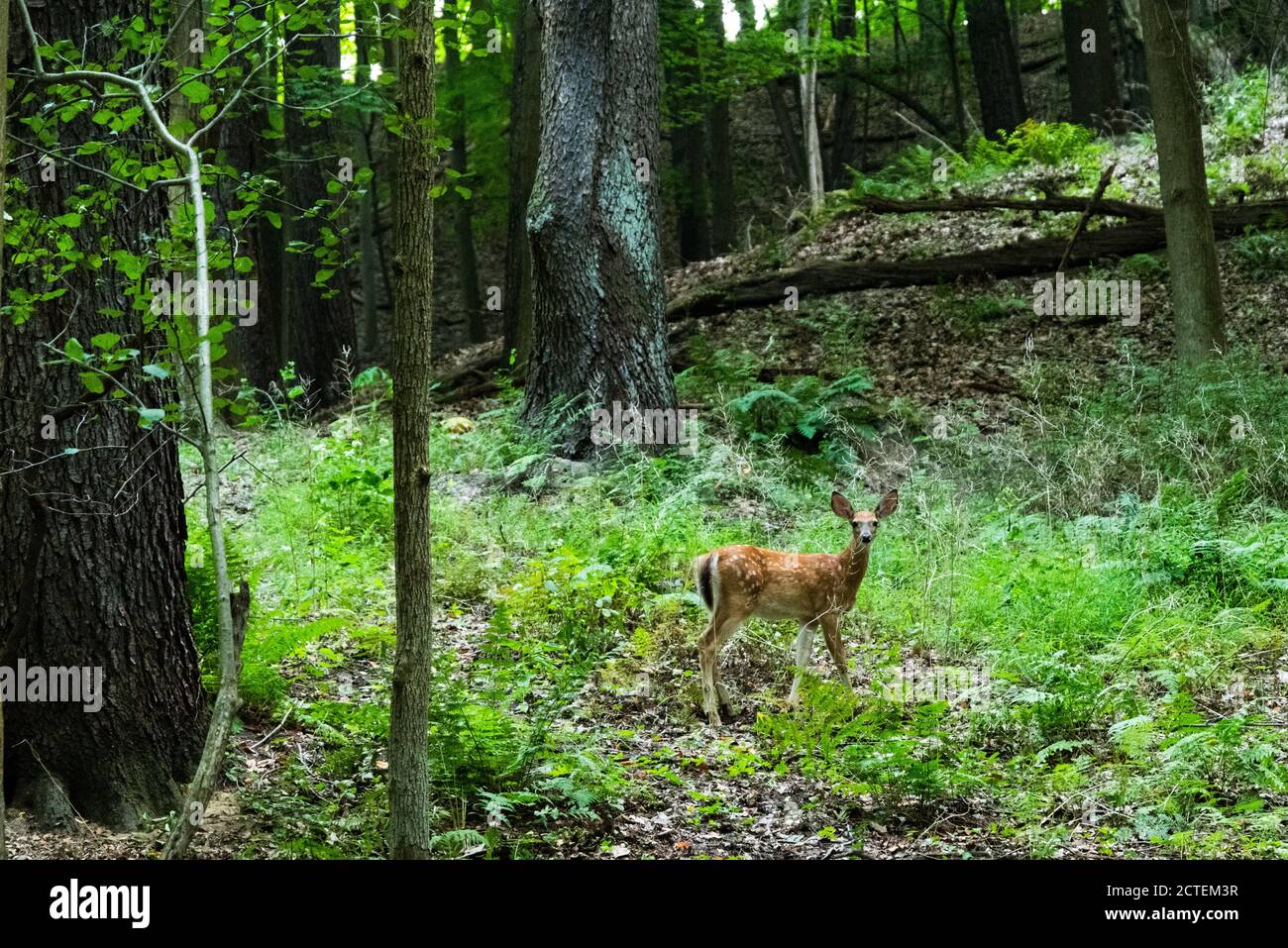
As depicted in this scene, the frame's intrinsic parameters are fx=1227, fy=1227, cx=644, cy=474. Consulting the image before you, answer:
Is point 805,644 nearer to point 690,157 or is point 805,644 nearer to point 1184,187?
point 1184,187

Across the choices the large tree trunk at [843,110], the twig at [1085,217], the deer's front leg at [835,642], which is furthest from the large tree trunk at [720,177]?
the deer's front leg at [835,642]

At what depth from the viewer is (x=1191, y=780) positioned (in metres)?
5.32

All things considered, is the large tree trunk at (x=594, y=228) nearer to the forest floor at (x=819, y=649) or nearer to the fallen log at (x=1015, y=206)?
the forest floor at (x=819, y=649)

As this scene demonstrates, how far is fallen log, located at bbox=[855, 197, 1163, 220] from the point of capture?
1562 centimetres

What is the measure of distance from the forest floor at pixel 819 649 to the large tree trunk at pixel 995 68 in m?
9.63

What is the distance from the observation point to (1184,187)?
12242 millimetres

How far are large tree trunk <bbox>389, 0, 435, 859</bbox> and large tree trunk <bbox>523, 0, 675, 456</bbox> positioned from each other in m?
7.14

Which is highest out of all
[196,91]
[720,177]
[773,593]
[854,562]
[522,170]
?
[720,177]

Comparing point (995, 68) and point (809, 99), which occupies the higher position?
point (995, 68)

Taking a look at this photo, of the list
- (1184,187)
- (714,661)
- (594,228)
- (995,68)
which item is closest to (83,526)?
(714,661)

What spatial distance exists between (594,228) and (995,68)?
46.6 feet

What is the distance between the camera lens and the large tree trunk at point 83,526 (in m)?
4.90

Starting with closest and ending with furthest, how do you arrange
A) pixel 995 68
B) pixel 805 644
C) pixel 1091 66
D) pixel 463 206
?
pixel 805 644
pixel 1091 66
pixel 995 68
pixel 463 206
